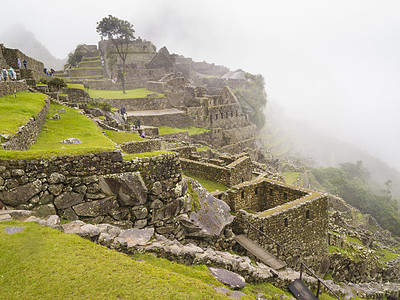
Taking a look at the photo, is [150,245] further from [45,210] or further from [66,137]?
[66,137]

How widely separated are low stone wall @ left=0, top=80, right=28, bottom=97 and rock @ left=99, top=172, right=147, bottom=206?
42.3ft

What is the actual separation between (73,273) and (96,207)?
8.88 feet

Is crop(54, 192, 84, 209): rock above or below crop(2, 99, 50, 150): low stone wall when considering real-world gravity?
below

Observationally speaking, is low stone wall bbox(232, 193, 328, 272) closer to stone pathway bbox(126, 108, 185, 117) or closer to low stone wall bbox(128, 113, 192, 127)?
low stone wall bbox(128, 113, 192, 127)

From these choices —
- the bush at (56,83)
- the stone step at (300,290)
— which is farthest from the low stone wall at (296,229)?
the bush at (56,83)

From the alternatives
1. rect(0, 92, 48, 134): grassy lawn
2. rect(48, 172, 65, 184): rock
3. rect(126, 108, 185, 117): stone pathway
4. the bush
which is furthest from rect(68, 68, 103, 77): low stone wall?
rect(48, 172, 65, 184): rock

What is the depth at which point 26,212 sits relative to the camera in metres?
6.56

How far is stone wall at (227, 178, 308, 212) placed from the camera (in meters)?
14.9

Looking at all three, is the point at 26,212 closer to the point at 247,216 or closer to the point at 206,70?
the point at 247,216

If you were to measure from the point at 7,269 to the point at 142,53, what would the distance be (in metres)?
72.3

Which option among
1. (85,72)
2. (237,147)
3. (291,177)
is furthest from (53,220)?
(85,72)

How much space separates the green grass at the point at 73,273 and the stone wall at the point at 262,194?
9198 mm

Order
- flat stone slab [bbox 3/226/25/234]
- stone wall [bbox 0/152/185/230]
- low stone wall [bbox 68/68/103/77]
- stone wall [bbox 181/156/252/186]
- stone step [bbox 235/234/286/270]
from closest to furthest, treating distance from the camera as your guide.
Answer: flat stone slab [bbox 3/226/25/234] → stone wall [bbox 0/152/185/230] → stone step [bbox 235/234/286/270] → stone wall [bbox 181/156/252/186] → low stone wall [bbox 68/68/103/77]

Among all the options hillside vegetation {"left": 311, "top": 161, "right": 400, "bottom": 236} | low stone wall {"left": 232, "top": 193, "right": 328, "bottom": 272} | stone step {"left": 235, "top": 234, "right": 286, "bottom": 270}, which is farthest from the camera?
hillside vegetation {"left": 311, "top": 161, "right": 400, "bottom": 236}
